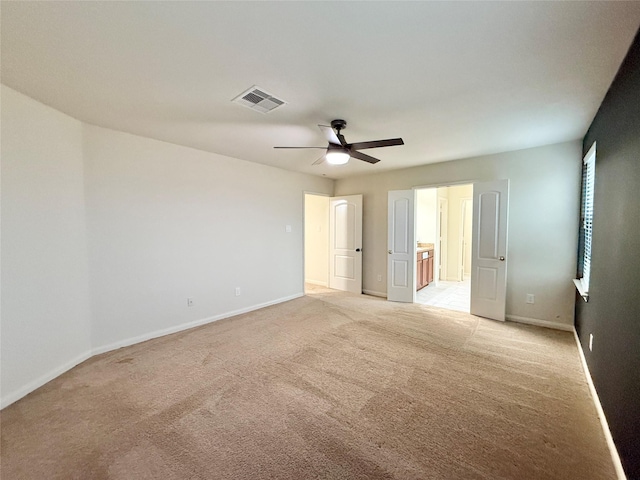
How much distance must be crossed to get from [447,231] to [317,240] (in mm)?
3546

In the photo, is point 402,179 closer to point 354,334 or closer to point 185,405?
point 354,334

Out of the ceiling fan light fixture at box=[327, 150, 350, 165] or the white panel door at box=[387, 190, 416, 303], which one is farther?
the white panel door at box=[387, 190, 416, 303]

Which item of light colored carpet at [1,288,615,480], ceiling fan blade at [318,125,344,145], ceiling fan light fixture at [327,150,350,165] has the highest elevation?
ceiling fan blade at [318,125,344,145]

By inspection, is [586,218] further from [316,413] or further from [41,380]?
[41,380]

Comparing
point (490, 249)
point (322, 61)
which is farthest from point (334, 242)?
point (322, 61)

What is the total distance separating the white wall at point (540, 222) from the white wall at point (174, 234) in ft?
11.5

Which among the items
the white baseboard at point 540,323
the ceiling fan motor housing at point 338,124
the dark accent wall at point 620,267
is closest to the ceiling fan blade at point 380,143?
the ceiling fan motor housing at point 338,124

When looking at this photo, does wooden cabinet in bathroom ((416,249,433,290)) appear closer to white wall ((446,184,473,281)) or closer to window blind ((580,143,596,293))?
white wall ((446,184,473,281))

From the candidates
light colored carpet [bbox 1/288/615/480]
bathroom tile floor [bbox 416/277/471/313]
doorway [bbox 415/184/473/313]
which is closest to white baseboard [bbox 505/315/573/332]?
light colored carpet [bbox 1/288/615/480]

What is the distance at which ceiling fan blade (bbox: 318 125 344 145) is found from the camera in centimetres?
239

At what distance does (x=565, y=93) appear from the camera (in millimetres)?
2209

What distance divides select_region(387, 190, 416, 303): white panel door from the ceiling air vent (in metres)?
3.19

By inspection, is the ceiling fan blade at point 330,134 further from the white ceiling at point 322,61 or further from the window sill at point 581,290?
the window sill at point 581,290

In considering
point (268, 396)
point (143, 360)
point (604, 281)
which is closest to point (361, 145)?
point (604, 281)
